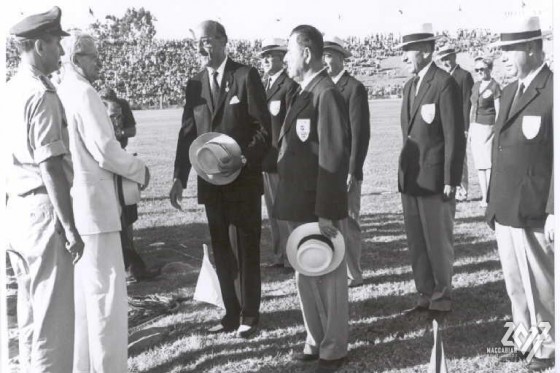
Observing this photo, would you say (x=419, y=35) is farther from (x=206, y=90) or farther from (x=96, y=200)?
(x=96, y=200)

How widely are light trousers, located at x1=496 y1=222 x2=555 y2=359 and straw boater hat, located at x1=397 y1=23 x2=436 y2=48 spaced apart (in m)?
1.14

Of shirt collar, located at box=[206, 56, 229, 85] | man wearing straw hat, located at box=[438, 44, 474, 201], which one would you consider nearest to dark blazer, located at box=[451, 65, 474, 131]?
man wearing straw hat, located at box=[438, 44, 474, 201]

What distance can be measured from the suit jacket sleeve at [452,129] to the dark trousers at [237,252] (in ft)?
3.78

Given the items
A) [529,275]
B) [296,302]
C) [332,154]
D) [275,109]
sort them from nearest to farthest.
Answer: [332,154]
[529,275]
[296,302]
[275,109]

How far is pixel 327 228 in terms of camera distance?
141 inches

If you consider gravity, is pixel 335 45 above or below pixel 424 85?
above

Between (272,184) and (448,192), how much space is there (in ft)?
3.86

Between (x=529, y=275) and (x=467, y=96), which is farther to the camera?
(x=467, y=96)

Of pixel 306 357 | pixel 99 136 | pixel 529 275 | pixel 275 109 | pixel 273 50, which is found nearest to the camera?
pixel 99 136

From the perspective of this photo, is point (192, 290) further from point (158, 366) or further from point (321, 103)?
point (321, 103)

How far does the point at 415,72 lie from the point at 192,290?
1.86 metres

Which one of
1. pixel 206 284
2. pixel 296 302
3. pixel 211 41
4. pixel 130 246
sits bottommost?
pixel 296 302

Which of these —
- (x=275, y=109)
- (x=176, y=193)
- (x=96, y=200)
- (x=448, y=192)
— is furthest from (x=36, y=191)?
(x=448, y=192)

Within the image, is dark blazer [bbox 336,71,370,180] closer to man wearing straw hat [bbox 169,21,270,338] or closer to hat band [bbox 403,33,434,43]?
hat band [bbox 403,33,434,43]
